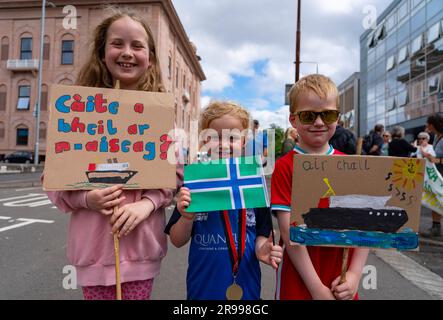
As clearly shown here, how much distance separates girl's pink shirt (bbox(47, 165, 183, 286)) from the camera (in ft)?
5.13

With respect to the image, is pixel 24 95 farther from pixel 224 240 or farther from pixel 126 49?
pixel 224 240

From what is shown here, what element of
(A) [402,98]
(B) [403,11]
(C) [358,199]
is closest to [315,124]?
(C) [358,199]

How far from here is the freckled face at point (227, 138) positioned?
5.38 feet

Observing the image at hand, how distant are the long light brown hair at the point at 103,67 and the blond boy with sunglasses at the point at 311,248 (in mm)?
776

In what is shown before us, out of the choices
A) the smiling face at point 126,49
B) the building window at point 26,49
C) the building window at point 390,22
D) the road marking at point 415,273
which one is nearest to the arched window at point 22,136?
the building window at point 26,49

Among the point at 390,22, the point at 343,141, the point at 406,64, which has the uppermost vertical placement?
the point at 390,22

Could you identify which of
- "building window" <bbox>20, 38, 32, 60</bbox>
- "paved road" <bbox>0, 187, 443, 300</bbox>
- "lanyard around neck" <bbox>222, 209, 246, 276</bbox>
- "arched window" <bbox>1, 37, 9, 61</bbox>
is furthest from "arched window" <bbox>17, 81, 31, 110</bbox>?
"lanyard around neck" <bbox>222, 209, 246, 276</bbox>

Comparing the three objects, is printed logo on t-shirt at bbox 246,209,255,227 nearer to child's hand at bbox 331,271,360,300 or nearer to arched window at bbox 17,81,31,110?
child's hand at bbox 331,271,360,300

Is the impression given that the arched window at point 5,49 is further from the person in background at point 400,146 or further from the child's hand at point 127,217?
the child's hand at point 127,217

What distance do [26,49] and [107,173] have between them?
3836 cm

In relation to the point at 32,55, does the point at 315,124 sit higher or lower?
lower

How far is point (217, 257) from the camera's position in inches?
64.5

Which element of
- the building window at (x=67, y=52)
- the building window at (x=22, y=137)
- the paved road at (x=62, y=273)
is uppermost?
the building window at (x=67, y=52)
